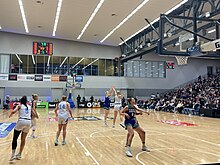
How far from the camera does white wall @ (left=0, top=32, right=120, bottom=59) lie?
966 inches

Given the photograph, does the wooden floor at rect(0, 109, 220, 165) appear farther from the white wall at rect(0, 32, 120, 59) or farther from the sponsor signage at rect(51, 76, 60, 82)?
the white wall at rect(0, 32, 120, 59)

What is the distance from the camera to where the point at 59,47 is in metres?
26.0

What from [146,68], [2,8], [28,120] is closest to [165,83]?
[146,68]

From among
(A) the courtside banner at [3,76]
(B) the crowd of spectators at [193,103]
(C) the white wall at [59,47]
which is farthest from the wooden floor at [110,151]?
(C) the white wall at [59,47]


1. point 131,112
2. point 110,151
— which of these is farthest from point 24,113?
point 131,112

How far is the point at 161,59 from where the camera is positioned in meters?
30.1

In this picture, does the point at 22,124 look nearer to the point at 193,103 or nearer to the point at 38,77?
the point at 193,103

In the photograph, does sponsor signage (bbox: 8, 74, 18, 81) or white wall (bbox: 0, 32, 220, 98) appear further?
white wall (bbox: 0, 32, 220, 98)

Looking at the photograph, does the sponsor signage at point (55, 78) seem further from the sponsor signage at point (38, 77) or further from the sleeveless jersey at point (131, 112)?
the sleeveless jersey at point (131, 112)

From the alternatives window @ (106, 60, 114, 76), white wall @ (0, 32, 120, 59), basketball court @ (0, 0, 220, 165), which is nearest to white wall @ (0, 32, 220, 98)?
white wall @ (0, 32, 120, 59)

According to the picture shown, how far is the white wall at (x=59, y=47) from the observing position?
2453cm

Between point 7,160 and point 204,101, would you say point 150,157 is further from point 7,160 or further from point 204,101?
point 204,101

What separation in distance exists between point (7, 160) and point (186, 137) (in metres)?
6.01

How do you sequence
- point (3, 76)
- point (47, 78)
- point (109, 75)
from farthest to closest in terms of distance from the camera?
1. point (109, 75)
2. point (47, 78)
3. point (3, 76)
